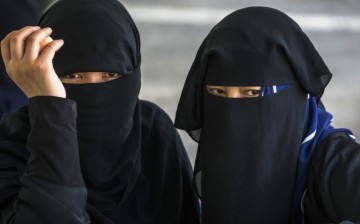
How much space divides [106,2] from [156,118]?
0.45 m

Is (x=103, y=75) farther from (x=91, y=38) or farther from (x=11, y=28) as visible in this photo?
(x=11, y=28)

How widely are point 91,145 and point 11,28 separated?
0.83m

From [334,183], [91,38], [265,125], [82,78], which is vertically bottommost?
[334,183]

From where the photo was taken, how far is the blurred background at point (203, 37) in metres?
3.12

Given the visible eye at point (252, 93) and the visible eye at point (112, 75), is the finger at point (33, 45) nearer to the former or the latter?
the visible eye at point (112, 75)

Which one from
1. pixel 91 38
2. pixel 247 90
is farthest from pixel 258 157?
pixel 91 38

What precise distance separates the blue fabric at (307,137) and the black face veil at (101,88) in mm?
408

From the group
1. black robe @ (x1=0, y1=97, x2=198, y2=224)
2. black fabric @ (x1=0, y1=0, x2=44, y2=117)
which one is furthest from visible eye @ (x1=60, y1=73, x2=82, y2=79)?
black fabric @ (x1=0, y1=0, x2=44, y2=117)

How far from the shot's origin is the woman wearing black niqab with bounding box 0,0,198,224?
3.86 feet

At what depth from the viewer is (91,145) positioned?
1414mm

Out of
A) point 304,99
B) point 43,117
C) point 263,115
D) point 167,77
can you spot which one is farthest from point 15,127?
point 167,77

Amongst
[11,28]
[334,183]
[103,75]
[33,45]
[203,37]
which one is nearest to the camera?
[33,45]

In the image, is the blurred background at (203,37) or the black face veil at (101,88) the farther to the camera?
the blurred background at (203,37)

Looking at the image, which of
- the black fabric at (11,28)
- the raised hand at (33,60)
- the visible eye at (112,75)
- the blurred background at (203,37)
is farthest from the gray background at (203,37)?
the raised hand at (33,60)
